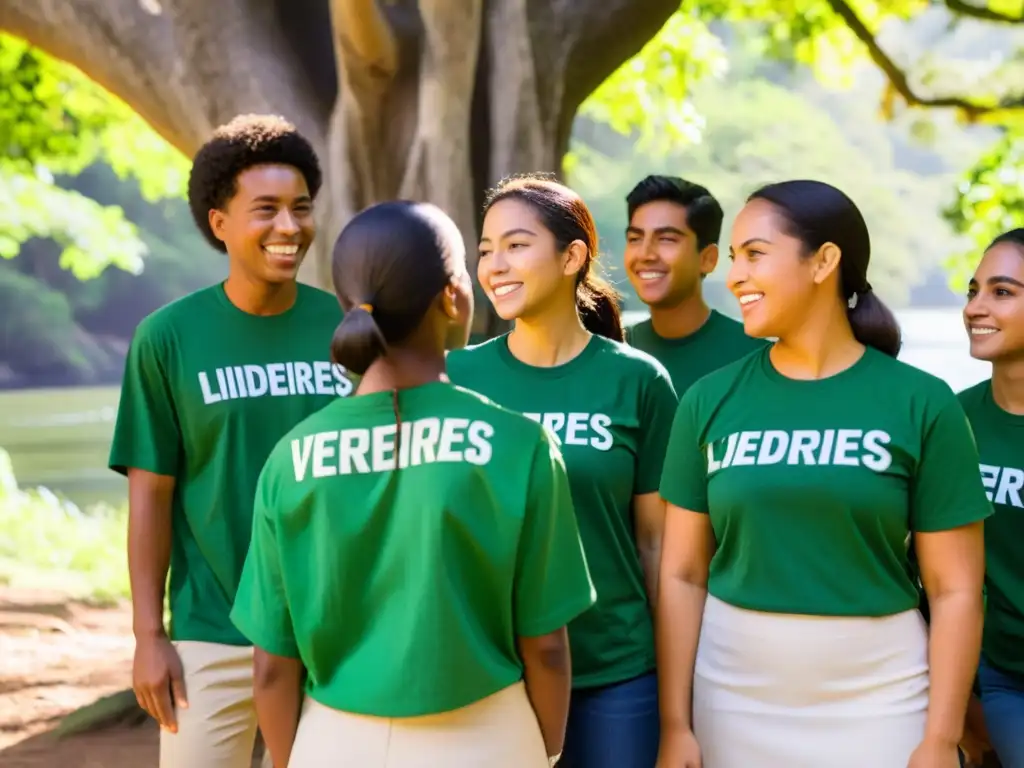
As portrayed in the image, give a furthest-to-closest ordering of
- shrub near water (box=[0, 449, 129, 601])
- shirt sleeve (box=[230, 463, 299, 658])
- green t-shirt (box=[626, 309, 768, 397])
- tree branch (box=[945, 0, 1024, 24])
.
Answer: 1. shrub near water (box=[0, 449, 129, 601])
2. tree branch (box=[945, 0, 1024, 24])
3. green t-shirt (box=[626, 309, 768, 397])
4. shirt sleeve (box=[230, 463, 299, 658])

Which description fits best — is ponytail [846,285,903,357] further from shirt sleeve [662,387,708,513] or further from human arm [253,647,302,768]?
human arm [253,647,302,768]

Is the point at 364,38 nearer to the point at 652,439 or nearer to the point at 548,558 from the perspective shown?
the point at 652,439

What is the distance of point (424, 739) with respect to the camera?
2.03m

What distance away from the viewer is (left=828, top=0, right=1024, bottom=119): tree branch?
892 cm

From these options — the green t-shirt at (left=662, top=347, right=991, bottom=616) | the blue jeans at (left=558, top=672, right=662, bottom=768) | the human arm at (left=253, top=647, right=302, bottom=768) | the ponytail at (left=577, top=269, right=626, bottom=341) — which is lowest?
the blue jeans at (left=558, top=672, right=662, bottom=768)

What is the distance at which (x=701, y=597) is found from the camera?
2.71 meters

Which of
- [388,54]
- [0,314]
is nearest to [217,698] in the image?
[388,54]

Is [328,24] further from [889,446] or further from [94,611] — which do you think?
[94,611]

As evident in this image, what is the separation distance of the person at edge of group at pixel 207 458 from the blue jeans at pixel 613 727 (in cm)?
79

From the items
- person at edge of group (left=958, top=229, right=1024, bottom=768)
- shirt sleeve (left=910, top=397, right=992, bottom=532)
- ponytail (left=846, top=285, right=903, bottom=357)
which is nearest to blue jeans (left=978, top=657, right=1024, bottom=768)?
person at edge of group (left=958, top=229, right=1024, bottom=768)

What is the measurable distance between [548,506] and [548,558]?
0.09m

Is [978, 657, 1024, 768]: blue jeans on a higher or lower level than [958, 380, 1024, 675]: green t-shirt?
lower

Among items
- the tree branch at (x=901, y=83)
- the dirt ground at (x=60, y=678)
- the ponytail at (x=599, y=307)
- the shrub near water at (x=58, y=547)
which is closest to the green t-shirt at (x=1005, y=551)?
the ponytail at (x=599, y=307)

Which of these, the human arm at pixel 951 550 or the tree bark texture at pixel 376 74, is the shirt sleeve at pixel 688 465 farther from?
the tree bark texture at pixel 376 74
